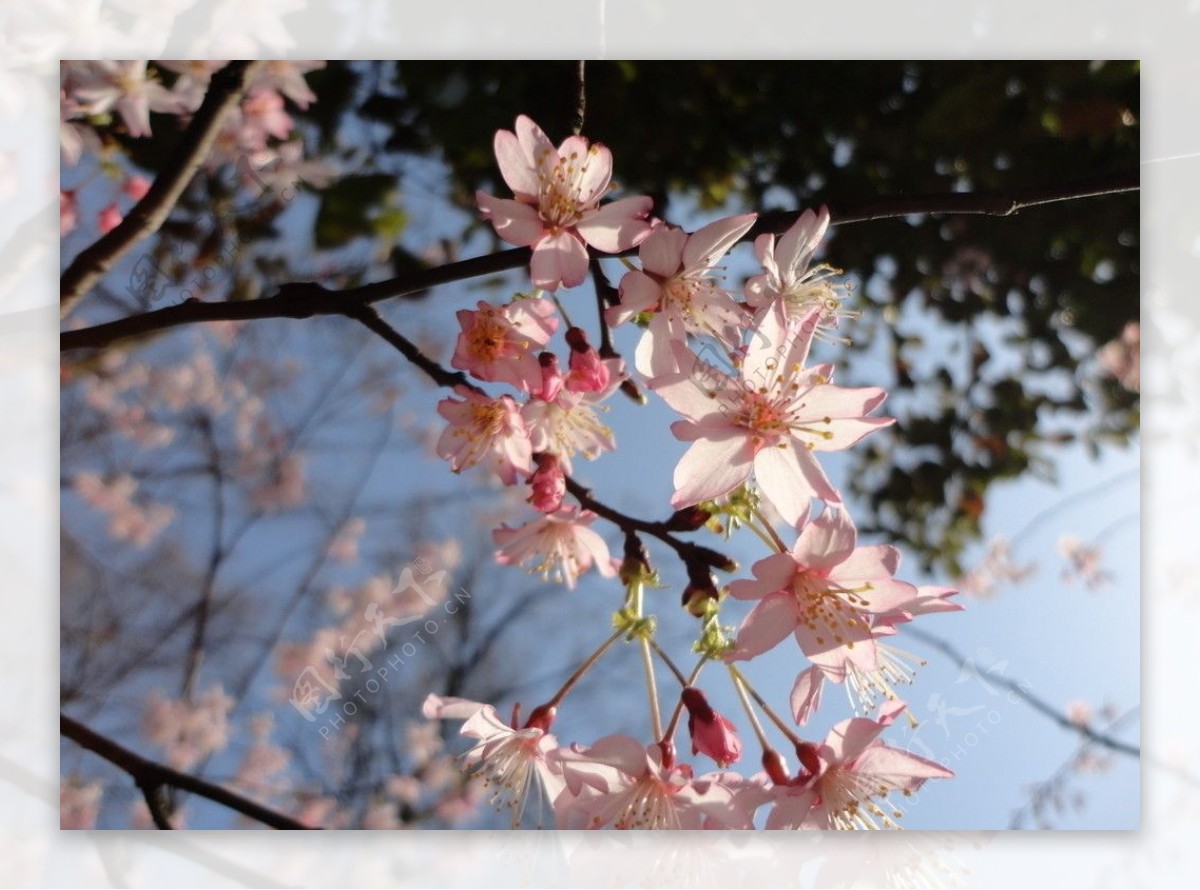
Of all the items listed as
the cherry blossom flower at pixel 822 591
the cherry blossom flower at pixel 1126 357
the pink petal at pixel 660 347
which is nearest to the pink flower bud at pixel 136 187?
the pink petal at pixel 660 347

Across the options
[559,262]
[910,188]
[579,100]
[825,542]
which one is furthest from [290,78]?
[825,542]

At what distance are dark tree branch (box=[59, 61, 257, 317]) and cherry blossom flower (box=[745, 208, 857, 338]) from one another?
0.73 metres

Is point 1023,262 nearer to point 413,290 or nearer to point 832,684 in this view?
point 832,684

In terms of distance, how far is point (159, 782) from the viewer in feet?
5.06

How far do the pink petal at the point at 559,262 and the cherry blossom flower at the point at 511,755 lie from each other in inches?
20.5

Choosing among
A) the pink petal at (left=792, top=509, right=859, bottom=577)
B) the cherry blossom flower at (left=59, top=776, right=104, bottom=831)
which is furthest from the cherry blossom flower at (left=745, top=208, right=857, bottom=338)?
the cherry blossom flower at (left=59, top=776, right=104, bottom=831)

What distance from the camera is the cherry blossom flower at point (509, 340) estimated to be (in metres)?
1.39

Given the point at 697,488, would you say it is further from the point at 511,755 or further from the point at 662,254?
the point at 511,755

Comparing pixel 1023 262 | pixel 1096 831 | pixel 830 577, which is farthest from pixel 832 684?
pixel 1023 262

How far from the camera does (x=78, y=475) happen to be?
157 centimetres

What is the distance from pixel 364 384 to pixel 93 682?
1.75 ft

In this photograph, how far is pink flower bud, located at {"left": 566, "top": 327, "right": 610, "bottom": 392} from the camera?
4.48 ft

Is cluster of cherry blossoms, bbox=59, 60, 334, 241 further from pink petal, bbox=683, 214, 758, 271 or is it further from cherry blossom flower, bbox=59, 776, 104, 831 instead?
cherry blossom flower, bbox=59, 776, 104, 831

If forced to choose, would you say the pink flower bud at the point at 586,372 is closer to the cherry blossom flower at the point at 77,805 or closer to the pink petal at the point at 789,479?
the pink petal at the point at 789,479
